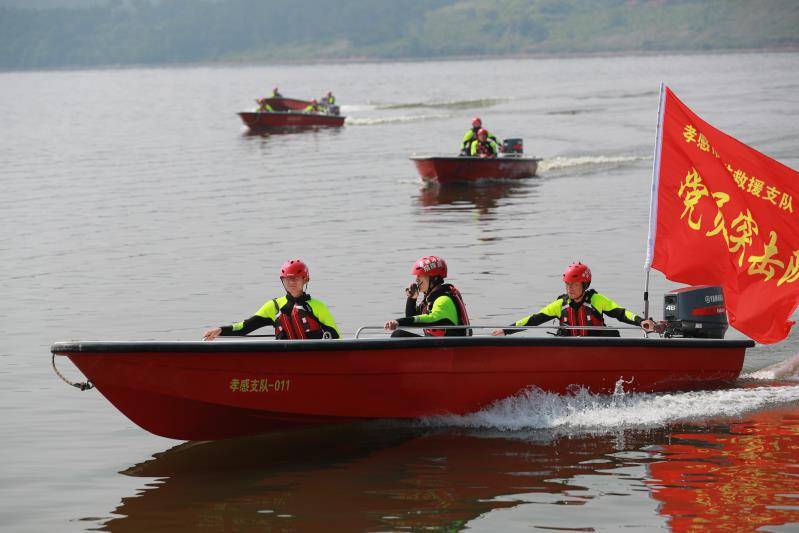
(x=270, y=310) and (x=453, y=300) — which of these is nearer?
(x=270, y=310)

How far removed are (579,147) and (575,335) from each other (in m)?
37.1

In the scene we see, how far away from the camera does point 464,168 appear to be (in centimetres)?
3669

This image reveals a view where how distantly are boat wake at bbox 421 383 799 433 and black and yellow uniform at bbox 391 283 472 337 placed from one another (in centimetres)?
93

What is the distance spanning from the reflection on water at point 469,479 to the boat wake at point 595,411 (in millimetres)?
178

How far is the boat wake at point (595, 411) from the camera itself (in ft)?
45.9

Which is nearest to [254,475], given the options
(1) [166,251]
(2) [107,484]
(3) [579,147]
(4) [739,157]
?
(2) [107,484]

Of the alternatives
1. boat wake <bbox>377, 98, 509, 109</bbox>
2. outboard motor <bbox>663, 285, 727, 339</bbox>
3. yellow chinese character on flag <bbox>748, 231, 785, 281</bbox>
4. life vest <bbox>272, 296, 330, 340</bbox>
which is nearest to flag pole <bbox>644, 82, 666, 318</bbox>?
outboard motor <bbox>663, 285, 727, 339</bbox>

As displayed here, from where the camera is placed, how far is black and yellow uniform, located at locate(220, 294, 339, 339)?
44.1 ft

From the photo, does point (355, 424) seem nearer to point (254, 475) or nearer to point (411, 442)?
point (411, 442)

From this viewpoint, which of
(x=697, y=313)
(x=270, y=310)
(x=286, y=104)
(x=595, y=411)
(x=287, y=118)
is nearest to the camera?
(x=270, y=310)

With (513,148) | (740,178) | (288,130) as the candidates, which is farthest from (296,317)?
(288,130)

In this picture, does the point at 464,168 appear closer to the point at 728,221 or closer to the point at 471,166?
the point at 471,166

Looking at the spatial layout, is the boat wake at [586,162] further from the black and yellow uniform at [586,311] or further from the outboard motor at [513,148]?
the black and yellow uniform at [586,311]

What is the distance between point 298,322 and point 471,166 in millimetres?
23630
